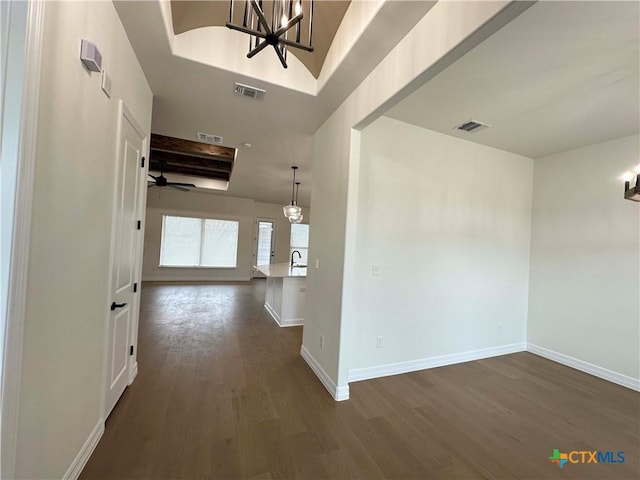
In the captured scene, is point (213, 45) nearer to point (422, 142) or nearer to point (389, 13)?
point (389, 13)

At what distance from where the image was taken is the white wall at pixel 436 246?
282 centimetres

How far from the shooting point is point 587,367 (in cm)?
322

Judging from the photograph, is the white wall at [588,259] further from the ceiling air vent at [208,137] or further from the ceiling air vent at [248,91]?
the ceiling air vent at [208,137]

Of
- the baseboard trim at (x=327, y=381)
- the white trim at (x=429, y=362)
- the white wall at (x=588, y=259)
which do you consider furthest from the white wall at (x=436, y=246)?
the baseboard trim at (x=327, y=381)

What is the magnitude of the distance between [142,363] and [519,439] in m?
3.56

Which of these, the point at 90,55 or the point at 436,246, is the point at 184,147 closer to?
the point at 90,55

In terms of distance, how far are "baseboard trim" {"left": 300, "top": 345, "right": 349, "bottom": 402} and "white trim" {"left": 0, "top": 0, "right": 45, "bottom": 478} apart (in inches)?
78.6

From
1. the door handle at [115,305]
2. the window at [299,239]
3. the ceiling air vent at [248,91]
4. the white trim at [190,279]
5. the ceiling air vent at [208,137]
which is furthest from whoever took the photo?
the window at [299,239]

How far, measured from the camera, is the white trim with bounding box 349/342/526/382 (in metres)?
2.81

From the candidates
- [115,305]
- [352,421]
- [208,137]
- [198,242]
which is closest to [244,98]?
[208,137]

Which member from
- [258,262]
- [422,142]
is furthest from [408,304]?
[258,262]

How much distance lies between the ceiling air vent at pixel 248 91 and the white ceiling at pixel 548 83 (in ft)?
4.43

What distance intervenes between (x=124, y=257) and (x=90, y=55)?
1386mm

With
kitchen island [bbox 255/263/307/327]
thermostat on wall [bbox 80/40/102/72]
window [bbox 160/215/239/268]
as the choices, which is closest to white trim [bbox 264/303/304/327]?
kitchen island [bbox 255/263/307/327]
